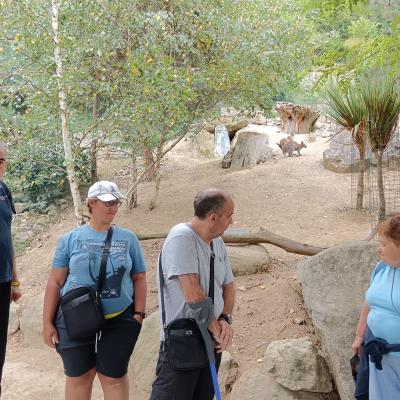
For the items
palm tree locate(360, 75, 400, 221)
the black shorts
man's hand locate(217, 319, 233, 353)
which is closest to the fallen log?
palm tree locate(360, 75, 400, 221)

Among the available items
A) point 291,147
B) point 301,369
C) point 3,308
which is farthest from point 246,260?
point 291,147

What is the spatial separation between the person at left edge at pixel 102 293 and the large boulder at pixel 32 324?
2.72 m

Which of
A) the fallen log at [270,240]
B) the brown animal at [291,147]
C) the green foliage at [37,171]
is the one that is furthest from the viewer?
the brown animal at [291,147]

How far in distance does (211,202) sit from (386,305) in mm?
927

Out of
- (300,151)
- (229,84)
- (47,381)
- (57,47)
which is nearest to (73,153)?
(57,47)

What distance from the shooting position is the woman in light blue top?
2.34 m

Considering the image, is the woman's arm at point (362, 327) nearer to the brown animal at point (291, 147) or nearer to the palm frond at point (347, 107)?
the palm frond at point (347, 107)

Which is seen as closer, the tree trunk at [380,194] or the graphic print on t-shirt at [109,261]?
the graphic print on t-shirt at [109,261]

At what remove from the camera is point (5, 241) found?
9.68ft

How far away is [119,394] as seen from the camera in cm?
267

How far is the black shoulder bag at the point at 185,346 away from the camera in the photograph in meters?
2.17

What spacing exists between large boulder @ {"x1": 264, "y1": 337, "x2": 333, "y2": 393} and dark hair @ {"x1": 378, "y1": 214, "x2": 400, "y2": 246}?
1.33 m

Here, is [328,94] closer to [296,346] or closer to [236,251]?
[236,251]

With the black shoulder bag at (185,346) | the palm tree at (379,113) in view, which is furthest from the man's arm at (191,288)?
the palm tree at (379,113)
